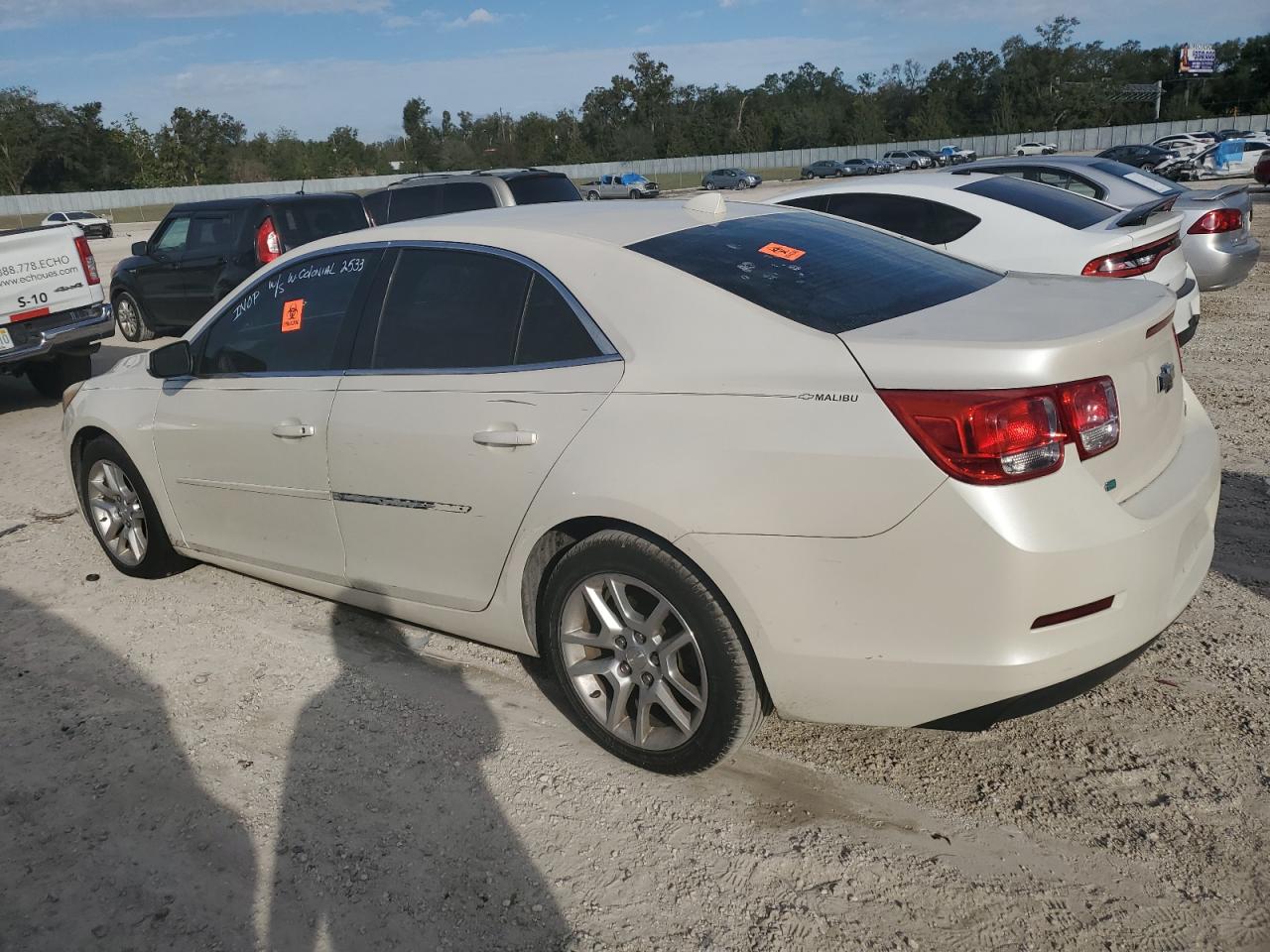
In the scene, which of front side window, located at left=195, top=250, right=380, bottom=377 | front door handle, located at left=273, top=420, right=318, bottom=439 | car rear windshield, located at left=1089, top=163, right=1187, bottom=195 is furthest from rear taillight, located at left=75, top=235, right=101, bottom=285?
car rear windshield, located at left=1089, top=163, right=1187, bottom=195

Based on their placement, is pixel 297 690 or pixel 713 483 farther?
pixel 297 690

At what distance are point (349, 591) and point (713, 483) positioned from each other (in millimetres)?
1843

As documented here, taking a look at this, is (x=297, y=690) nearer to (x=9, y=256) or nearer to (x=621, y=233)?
(x=621, y=233)

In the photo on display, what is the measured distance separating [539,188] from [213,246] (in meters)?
3.84

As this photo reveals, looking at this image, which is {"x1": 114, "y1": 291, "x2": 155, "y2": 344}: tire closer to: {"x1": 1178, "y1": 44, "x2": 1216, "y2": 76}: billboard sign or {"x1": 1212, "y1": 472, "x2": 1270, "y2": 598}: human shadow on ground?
{"x1": 1212, "y1": 472, "x2": 1270, "y2": 598}: human shadow on ground

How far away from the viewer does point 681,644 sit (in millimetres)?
2961

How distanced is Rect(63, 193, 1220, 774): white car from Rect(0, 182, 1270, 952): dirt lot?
1.09 ft

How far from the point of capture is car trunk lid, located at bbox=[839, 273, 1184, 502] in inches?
98.7

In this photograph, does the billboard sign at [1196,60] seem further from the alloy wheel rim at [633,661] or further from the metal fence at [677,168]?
the alloy wheel rim at [633,661]

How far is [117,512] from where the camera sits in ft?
16.6

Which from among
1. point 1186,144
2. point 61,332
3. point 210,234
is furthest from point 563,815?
point 1186,144

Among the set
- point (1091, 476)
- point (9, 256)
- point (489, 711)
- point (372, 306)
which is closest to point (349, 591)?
point (489, 711)

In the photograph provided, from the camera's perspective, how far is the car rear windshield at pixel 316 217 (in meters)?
11.5

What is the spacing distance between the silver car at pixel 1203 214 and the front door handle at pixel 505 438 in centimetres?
789
